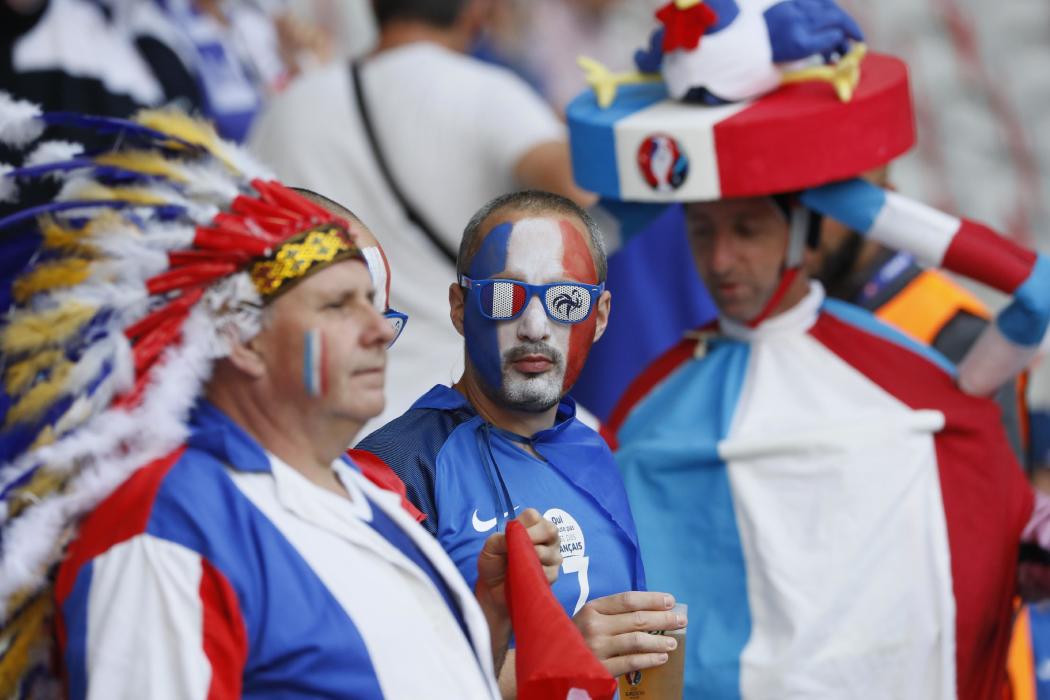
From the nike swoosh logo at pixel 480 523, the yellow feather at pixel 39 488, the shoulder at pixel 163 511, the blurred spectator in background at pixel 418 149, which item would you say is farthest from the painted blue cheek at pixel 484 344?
the blurred spectator in background at pixel 418 149

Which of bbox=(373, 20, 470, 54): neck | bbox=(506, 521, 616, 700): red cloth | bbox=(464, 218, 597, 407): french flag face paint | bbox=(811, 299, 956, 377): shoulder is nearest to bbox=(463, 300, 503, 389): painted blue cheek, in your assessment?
bbox=(464, 218, 597, 407): french flag face paint

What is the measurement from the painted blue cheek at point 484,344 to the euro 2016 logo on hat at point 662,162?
30.8 inches

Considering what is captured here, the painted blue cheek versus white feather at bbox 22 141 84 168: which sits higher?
white feather at bbox 22 141 84 168

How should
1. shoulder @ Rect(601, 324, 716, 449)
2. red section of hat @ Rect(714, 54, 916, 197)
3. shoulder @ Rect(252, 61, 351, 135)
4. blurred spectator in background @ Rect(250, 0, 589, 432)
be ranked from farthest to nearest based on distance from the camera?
shoulder @ Rect(252, 61, 351, 135) → blurred spectator in background @ Rect(250, 0, 589, 432) → shoulder @ Rect(601, 324, 716, 449) → red section of hat @ Rect(714, 54, 916, 197)

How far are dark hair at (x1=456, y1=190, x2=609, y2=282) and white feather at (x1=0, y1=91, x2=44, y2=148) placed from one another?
0.66 metres

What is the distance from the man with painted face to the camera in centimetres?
231

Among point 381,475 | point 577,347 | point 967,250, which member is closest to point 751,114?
point 967,250

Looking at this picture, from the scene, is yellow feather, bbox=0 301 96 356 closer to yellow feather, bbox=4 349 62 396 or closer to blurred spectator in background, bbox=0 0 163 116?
yellow feather, bbox=4 349 62 396

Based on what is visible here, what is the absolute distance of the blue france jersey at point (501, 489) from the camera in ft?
7.54

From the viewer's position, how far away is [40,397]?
1.93 m

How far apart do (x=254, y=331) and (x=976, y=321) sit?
221 centimetres

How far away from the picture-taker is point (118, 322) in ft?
6.39

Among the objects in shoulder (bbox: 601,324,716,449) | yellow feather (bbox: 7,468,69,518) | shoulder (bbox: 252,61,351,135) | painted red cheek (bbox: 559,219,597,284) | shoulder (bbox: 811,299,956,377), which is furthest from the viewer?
shoulder (bbox: 252,61,351,135)

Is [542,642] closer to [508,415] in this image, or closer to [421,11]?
[508,415]
